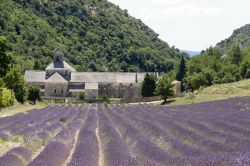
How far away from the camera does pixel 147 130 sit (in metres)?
22.5

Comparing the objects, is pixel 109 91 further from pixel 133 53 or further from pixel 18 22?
pixel 133 53

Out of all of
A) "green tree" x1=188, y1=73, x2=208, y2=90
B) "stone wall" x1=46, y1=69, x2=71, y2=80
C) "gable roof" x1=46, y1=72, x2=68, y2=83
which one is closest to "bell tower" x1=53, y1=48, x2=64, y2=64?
"stone wall" x1=46, y1=69, x2=71, y2=80

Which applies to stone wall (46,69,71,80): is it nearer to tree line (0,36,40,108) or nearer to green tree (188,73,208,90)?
tree line (0,36,40,108)

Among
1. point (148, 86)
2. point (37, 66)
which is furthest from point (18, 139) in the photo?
point (37, 66)

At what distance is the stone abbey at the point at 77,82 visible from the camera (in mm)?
108500

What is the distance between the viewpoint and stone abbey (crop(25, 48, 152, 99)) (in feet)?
356

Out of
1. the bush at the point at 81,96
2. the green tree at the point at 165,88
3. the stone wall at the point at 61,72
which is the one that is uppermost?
the stone wall at the point at 61,72

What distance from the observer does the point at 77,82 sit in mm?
110938

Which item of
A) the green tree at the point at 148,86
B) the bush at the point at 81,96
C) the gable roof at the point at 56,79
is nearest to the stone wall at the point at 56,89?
the gable roof at the point at 56,79

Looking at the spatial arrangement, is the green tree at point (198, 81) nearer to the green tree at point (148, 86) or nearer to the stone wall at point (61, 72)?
the green tree at point (148, 86)

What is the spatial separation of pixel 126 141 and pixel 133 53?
517 ft

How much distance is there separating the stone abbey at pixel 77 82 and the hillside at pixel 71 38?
21.4 meters

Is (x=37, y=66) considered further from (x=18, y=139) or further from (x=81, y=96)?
(x=18, y=139)

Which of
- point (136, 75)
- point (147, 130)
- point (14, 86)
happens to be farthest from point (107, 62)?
point (147, 130)
